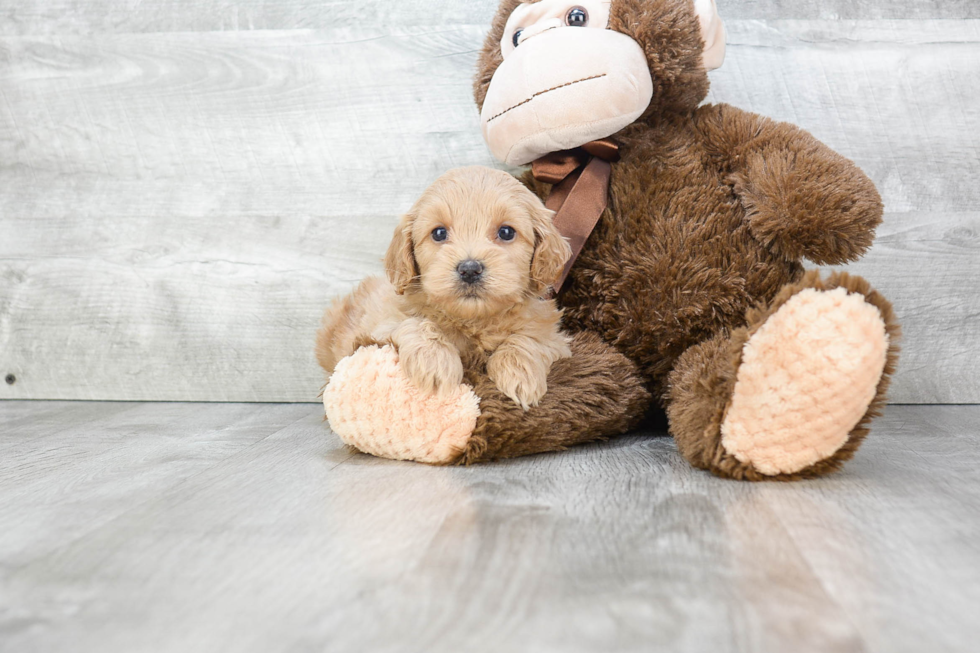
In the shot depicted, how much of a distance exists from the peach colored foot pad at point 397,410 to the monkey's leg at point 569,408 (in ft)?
0.09

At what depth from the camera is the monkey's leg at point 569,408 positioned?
3.88 ft

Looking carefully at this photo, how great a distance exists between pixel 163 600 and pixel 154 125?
4.87 ft

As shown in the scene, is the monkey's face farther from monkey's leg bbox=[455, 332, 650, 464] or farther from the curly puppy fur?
monkey's leg bbox=[455, 332, 650, 464]

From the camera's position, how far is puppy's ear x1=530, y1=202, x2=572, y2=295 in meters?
1.19

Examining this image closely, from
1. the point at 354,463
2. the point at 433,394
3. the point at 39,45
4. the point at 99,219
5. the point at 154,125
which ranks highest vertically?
the point at 39,45

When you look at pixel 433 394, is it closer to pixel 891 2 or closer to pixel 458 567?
pixel 458 567

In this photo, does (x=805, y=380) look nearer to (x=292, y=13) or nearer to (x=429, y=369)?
(x=429, y=369)

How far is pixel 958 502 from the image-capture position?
97 cm

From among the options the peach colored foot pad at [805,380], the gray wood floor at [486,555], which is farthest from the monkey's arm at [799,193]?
the gray wood floor at [486,555]

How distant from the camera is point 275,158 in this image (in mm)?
1865

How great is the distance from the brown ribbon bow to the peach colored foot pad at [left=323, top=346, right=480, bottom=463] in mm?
332

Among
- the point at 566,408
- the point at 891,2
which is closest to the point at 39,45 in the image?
the point at 566,408

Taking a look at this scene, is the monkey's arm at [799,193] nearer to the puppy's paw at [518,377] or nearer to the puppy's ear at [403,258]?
the puppy's paw at [518,377]

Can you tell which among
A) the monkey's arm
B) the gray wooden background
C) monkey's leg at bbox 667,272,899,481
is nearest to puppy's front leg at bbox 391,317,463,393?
monkey's leg at bbox 667,272,899,481
